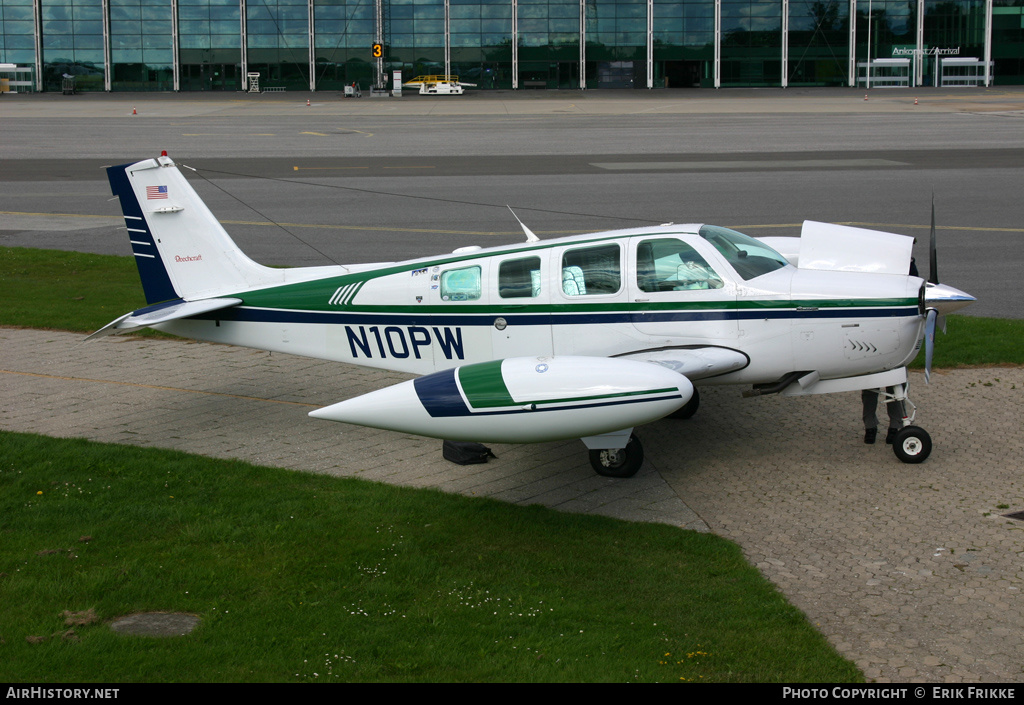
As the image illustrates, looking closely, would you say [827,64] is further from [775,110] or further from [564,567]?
[564,567]

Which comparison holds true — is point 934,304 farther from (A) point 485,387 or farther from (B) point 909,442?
(A) point 485,387

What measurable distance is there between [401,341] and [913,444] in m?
5.26

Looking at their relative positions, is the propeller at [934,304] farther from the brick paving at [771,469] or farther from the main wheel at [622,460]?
the main wheel at [622,460]

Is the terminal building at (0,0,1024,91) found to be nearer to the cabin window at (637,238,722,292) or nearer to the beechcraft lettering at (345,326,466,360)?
the beechcraft lettering at (345,326,466,360)

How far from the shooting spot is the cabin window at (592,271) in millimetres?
9430

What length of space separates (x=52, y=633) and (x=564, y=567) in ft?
11.7

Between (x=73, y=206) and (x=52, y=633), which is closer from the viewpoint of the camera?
(x=52, y=633)

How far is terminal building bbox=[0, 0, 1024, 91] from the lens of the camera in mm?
77562

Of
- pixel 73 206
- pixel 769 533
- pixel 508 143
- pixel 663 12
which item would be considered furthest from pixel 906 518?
pixel 663 12

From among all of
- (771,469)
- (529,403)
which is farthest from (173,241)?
(771,469)

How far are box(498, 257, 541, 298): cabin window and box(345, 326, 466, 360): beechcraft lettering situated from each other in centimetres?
67

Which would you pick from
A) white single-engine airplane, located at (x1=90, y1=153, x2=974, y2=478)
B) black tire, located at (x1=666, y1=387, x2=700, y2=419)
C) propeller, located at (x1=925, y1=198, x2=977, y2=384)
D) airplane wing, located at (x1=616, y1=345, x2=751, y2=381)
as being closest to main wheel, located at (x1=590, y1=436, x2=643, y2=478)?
white single-engine airplane, located at (x1=90, y1=153, x2=974, y2=478)

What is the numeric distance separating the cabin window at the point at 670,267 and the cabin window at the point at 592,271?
0.81ft

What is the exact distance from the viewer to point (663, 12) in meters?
78.6
